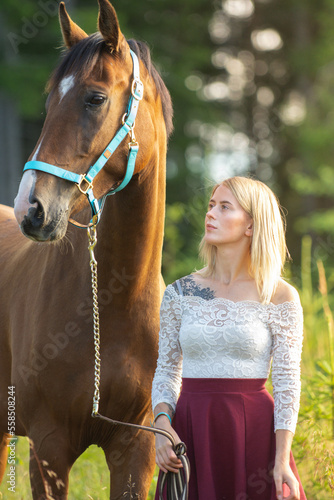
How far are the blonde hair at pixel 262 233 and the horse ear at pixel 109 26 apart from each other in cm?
73

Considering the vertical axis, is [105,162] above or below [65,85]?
below

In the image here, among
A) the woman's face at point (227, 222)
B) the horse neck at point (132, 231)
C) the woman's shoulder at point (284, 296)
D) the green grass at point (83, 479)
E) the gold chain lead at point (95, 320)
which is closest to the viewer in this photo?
the woman's shoulder at point (284, 296)

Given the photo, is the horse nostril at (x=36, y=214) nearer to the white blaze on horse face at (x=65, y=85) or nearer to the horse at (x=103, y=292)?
the horse at (x=103, y=292)

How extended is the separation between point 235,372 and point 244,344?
0.11 meters

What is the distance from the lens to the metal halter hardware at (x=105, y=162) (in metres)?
2.24

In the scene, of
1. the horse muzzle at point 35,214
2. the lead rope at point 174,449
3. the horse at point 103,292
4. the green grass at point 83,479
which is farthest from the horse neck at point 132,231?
the green grass at point 83,479

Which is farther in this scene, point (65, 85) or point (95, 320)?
point (95, 320)

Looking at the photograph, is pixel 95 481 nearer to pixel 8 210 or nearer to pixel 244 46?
pixel 8 210

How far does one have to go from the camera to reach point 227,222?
2.34 meters

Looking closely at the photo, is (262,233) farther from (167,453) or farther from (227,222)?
(167,453)

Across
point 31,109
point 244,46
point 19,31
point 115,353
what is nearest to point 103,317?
point 115,353

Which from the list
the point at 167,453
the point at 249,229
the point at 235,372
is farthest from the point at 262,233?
the point at 167,453

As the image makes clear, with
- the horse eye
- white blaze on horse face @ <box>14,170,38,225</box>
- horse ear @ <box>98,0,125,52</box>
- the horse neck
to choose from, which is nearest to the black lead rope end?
the horse neck

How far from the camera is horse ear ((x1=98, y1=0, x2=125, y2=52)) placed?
235 centimetres
